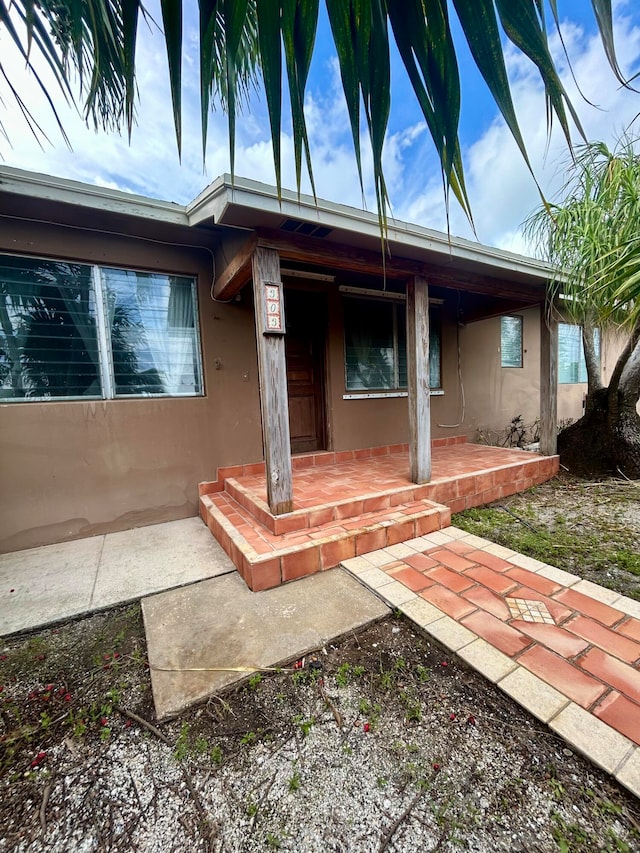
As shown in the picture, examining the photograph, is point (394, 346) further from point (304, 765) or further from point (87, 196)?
point (304, 765)

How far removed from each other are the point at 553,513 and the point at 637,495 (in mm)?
1222

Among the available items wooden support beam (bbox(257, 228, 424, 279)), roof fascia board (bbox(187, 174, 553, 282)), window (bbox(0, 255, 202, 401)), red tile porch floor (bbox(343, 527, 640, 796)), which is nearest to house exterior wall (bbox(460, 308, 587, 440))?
roof fascia board (bbox(187, 174, 553, 282))

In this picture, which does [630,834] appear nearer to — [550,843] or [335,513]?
[550,843]

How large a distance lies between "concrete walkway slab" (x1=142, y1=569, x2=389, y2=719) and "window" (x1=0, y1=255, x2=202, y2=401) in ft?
7.41

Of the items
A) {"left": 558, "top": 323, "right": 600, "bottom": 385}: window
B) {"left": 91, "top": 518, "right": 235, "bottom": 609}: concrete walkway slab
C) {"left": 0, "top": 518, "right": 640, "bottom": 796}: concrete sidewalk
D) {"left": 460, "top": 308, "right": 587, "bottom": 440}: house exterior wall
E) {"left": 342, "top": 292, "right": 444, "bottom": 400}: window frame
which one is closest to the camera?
{"left": 0, "top": 518, "right": 640, "bottom": 796}: concrete sidewalk

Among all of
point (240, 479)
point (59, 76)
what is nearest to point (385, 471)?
point (240, 479)

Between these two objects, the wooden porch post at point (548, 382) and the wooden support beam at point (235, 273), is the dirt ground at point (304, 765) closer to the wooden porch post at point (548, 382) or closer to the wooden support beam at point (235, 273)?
the wooden support beam at point (235, 273)

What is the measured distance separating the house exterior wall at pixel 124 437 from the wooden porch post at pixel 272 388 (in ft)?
4.71

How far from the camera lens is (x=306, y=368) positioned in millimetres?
4652

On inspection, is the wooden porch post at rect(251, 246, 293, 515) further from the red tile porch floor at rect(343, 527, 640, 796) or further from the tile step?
the red tile porch floor at rect(343, 527, 640, 796)

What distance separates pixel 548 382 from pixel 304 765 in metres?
5.03

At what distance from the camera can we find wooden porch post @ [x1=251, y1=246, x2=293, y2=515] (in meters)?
2.51

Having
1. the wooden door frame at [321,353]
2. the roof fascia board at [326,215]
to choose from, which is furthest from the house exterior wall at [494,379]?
the wooden door frame at [321,353]

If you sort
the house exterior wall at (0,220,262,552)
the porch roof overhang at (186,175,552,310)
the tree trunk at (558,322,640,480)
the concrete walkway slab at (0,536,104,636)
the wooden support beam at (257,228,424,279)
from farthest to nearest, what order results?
the tree trunk at (558,322,640,480) < the house exterior wall at (0,220,262,552) < the wooden support beam at (257,228,424,279) < the porch roof overhang at (186,175,552,310) < the concrete walkway slab at (0,536,104,636)
